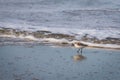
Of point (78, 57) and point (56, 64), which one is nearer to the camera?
point (56, 64)

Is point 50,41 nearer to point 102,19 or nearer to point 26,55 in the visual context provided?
point 26,55

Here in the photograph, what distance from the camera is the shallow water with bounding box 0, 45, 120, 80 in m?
10.1

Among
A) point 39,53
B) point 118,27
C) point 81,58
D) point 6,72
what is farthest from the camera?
point 118,27

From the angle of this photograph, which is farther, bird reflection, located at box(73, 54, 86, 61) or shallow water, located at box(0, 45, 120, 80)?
bird reflection, located at box(73, 54, 86, 61)

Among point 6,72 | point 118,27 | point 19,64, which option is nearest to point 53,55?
point 19,64

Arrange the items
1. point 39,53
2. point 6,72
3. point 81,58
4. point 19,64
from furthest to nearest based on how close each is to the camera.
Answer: point 39,53
point 81,58
point 19,64
point 6,72

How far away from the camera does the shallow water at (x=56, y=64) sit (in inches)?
399

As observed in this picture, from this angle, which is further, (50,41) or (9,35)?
(9,35)

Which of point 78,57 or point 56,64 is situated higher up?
point 56,64

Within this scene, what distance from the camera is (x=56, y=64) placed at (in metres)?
11.3

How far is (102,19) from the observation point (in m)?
24.4

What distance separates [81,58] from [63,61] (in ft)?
2.33

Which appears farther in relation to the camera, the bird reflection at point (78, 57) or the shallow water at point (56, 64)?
the bird reflection at point (78, 57)

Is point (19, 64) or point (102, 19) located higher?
point (19, 64)
